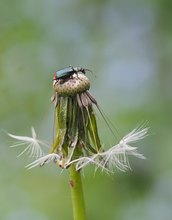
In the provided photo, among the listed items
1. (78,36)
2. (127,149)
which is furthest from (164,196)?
(127,149)

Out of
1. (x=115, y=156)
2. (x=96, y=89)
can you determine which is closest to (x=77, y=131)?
(x=115, y=156)

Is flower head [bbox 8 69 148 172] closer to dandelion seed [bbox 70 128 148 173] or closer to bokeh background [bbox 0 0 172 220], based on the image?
dandelion seed [bbox 70 128 148 173]


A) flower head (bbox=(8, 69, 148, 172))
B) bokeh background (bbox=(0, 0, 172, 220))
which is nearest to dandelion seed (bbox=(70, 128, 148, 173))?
flower head (bbox=(8, 69, 148, 172))

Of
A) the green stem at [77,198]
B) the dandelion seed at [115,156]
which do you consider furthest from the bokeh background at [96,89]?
the green stem at [77,198]

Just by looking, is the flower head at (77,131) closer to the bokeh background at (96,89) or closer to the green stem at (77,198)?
the green stem at (77,198)

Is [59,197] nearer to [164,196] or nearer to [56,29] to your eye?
[164,196]

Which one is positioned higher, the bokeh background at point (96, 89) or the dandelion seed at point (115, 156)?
the bokeh background at point (96, 89)

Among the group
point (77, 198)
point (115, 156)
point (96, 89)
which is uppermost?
point (96, 89)

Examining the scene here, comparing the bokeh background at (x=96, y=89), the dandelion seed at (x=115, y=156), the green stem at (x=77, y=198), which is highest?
the bokeh background at (x=96, y=89)

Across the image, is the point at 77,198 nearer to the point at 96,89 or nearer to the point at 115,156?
the point at 115,156
